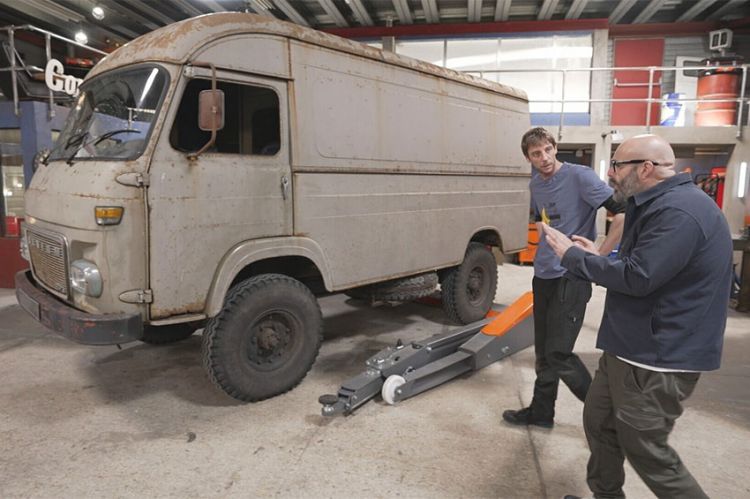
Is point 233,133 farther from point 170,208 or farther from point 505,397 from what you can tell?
point 505,397

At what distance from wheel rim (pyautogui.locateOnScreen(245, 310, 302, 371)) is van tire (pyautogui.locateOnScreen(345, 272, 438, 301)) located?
1.03 meters

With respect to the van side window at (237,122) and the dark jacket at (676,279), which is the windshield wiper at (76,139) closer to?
the van side window at (237,122)

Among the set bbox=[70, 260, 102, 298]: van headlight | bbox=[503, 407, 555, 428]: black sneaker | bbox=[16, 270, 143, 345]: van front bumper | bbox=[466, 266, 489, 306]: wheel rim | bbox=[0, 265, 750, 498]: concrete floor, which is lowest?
bbox=[0, 265, 750, 498]: concrete floor

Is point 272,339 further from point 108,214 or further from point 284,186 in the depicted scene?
point 108,214

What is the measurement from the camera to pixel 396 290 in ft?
16.1

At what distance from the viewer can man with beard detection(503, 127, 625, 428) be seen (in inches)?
119

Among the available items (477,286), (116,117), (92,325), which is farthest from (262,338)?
(477,286)

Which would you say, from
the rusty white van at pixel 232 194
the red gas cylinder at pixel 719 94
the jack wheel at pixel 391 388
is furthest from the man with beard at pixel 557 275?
the red gas cylinder at pixel 719 94

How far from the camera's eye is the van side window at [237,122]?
11.2ft

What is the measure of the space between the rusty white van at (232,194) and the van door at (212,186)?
0.03 ft

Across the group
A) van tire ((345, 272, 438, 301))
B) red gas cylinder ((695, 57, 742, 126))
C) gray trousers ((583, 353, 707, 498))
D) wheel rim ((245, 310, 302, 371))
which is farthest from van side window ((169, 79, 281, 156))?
red gas cylinder ((695, 57, 742, 126))

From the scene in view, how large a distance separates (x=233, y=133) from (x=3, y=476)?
2480 millimetres

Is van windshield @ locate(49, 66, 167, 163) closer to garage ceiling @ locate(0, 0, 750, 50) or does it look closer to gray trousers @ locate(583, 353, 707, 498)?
gray trousers @ locate(583, 353, 707, 498)

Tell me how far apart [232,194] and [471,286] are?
3.43m
